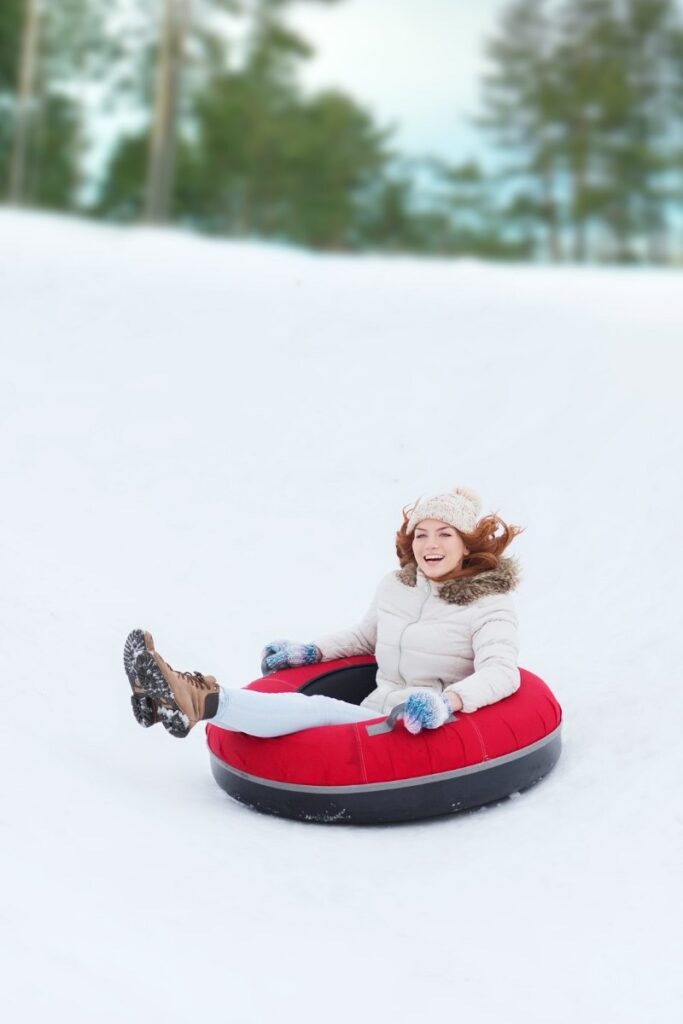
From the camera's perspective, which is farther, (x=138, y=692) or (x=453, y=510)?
(x=453, y=510)

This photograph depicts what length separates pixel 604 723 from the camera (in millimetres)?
3875

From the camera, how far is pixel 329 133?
90.0 ft

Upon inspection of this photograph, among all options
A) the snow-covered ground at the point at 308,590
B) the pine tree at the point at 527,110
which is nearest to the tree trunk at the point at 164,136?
the snow-covered ground at the point at 308,590

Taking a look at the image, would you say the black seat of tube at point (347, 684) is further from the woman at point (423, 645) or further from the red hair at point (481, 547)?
the red hair at point (481, 547)

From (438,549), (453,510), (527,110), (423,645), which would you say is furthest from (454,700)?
(527,110)

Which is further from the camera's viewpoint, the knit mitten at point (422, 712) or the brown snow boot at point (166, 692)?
the knit mitten at point (422, 712)

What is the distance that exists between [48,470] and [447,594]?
301 centimetres

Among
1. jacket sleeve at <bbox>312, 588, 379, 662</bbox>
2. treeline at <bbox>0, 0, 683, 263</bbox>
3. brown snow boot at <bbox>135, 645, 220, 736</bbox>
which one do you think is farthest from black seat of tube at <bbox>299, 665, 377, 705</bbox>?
treeline at <bbox>0, 0, 683, 263</bbox>

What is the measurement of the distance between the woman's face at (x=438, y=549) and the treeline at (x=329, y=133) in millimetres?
17071

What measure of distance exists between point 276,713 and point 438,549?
2.82 ft

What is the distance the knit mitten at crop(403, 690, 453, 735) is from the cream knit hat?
0.73 metres

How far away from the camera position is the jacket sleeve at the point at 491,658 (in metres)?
3.39

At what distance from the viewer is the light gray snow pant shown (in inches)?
125

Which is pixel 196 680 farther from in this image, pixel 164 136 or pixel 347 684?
pixel 164 136
